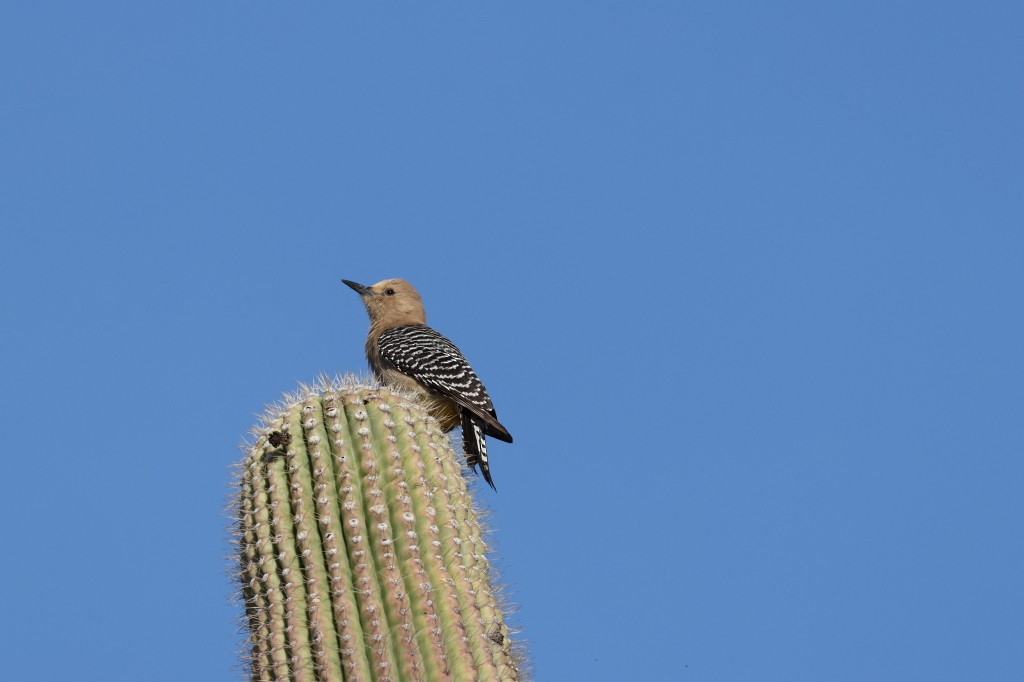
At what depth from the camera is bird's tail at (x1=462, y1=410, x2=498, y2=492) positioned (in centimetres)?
1018

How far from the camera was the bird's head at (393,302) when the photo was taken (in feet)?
41.9

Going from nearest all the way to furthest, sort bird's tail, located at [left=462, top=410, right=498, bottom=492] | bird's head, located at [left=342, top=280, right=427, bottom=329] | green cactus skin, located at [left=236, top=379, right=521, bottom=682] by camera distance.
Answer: green cactus skin, located at [left=236, top=379, right=521, bottom=682] → bird's tail, located at [left=462, top=410, right=498, bottom=492] → bird's head, located at [left=342, top=280, right=427, bottom=329]

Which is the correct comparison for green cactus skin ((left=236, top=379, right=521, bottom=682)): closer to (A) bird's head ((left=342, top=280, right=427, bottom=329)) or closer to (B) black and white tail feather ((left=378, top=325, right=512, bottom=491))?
(B) black and white tail feather ((left=378, top=325, right=512, bottom=491))

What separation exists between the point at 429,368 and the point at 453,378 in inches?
12.8

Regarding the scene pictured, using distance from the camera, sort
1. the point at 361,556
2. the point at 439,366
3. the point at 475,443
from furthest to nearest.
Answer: the point at 439,366, the point at 475,443, the point at 361,556

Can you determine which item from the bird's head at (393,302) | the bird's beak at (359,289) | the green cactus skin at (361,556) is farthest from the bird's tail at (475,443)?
the green cactus skin at (361,556)

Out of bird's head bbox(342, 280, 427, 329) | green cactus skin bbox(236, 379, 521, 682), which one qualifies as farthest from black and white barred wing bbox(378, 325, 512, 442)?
green cactus skin bbox(236, 379, 521, 682)

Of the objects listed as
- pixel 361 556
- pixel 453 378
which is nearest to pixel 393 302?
pixel 453 378

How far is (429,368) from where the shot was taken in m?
10.8

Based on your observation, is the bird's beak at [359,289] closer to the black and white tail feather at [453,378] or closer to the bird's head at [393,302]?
the bird's head at [393,302]

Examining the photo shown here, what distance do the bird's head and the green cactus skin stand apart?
22.8 feet

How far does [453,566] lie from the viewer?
540cm

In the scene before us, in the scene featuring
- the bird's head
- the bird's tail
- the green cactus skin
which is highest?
the bird's head

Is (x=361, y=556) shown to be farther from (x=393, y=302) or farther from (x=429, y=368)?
(x=393, y=302)
